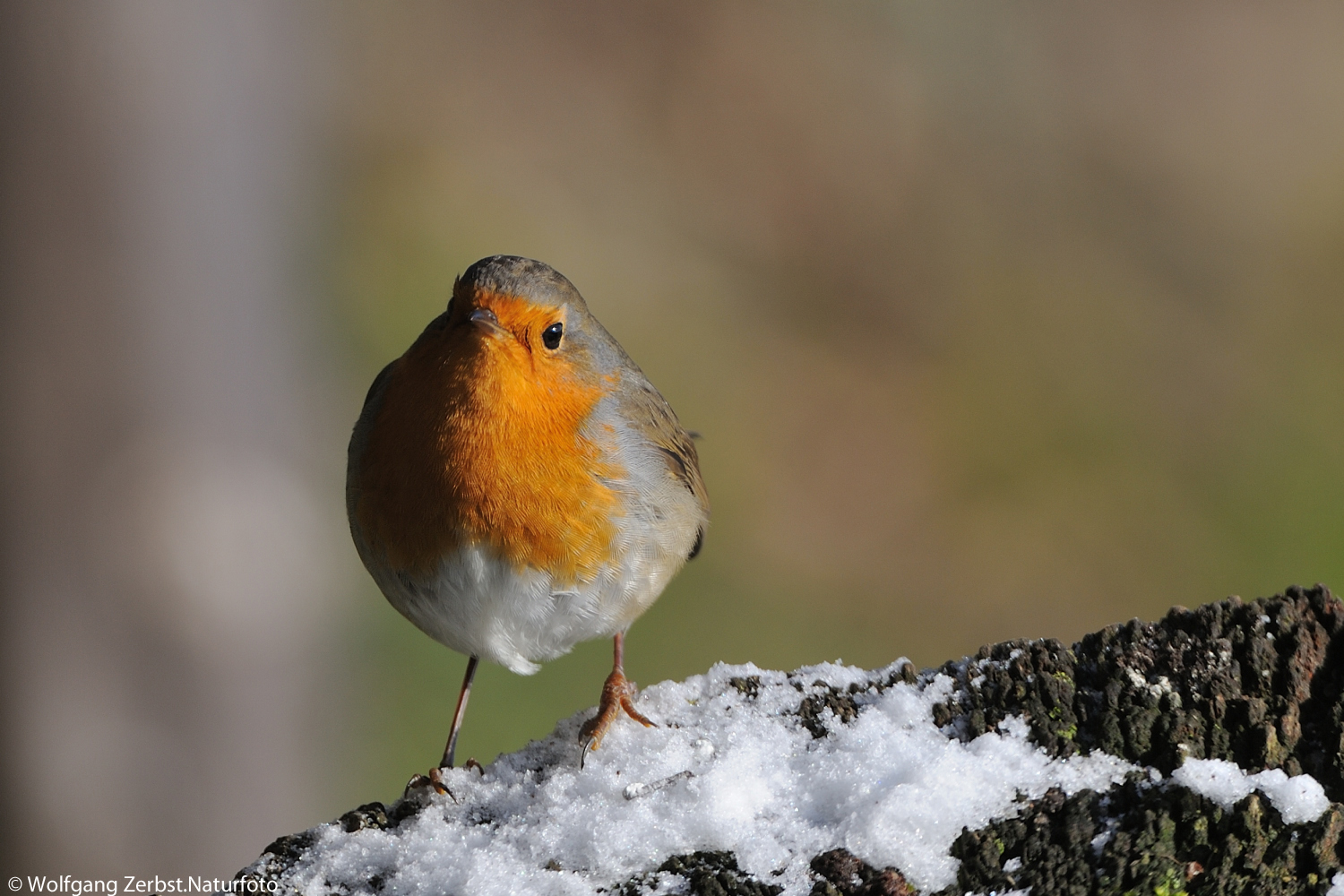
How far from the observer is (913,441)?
279 inches

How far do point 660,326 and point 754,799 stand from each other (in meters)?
5.40

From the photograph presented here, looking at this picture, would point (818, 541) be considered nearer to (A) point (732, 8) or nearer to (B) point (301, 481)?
(B) point (301, 481)

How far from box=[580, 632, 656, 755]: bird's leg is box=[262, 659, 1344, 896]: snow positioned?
7 cm

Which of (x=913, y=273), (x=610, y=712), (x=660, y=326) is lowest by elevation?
(x=610, y=712)

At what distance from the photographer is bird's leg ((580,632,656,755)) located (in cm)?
231

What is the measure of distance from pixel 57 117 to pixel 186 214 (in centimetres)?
61

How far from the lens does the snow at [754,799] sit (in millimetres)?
1726

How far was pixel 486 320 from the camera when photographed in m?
2.41

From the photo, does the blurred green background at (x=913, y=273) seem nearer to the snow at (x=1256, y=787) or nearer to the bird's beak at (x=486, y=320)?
the bird's beak at (x=486, y=320)

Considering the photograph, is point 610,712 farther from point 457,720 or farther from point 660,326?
point 660,326

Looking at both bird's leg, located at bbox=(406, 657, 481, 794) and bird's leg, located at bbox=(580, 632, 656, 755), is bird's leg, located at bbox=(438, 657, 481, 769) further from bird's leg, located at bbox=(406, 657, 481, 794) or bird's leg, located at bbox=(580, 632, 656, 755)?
Result: bird's leg, located at bbox=(580, 632, 656, 755)

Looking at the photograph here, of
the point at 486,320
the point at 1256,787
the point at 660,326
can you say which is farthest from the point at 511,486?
the point at 660,326

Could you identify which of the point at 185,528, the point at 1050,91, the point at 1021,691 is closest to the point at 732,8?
the point at 1050,91

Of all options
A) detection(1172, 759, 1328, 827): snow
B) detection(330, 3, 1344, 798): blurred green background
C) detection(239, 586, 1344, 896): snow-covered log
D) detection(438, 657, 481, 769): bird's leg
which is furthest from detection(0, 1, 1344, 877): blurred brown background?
detection(1172, 759, 1328, 827): snow
